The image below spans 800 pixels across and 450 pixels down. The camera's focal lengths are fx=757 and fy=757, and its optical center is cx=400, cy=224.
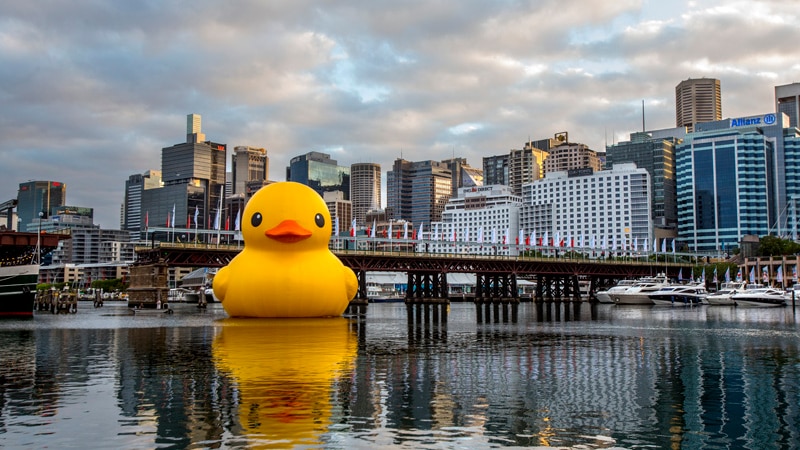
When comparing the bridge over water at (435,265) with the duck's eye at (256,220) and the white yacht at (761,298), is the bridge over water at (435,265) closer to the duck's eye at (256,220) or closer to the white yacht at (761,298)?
the white yacht at (761,298)

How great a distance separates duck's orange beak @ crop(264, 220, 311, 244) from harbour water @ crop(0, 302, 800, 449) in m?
9.46

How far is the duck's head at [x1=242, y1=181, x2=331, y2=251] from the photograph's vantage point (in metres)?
47.6

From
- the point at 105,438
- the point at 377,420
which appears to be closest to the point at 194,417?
the point at 105,438

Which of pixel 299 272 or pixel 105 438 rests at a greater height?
pixel 299 272

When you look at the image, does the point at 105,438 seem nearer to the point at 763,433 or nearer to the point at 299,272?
the point at 763,433

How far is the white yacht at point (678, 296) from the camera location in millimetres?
117000

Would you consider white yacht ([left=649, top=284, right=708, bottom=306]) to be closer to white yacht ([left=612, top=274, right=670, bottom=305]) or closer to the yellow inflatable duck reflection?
white yacht ([left=612, top=274, right=670, bottom=305])

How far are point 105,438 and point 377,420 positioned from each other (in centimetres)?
602

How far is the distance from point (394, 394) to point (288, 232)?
26.5 meters

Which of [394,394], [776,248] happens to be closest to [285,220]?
[394,394]

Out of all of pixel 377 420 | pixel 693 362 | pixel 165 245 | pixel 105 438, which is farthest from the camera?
pixel 165 245

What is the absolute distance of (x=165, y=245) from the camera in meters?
100

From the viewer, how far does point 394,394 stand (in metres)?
21.6

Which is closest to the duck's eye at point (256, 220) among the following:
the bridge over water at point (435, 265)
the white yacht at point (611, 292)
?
the bridge over water at point (435, 265)
